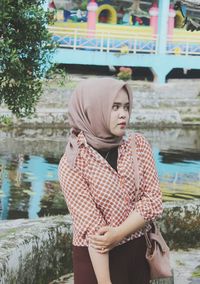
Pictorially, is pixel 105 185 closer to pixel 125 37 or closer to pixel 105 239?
pixel 105 239

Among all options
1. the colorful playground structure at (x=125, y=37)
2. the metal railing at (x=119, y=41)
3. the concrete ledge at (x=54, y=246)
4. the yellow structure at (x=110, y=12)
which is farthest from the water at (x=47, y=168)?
the yellow structure at (x=110, y=12)

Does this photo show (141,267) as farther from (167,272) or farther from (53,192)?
(53,192)

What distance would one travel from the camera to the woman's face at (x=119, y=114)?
2.49 metres

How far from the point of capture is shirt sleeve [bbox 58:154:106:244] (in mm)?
2467

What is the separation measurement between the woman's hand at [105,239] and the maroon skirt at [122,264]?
106mm

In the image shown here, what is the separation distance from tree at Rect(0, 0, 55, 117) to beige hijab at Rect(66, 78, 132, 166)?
4243mm

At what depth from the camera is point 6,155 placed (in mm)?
12688

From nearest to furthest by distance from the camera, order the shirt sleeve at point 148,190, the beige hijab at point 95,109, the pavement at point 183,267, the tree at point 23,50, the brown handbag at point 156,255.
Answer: the beige hijab at point 95,109
the shirt sleeve at point 148,190
the brown handbag at point 156,255
the pavement at point 183,267
the tree at point 23,50

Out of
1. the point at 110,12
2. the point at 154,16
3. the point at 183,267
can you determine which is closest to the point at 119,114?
the point at 183,267

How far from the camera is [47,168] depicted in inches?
457

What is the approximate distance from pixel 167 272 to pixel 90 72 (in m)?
19.6

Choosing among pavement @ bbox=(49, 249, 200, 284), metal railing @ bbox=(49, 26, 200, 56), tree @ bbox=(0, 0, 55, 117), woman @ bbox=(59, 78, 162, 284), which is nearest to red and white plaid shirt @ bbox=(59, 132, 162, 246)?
woman @ bbox=(59, 78, 162, 284)

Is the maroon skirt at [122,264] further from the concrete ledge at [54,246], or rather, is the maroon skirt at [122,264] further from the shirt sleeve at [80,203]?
the concrete ledge at [54,246]

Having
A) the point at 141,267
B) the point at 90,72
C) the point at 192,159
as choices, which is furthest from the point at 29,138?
the point at 141,267
